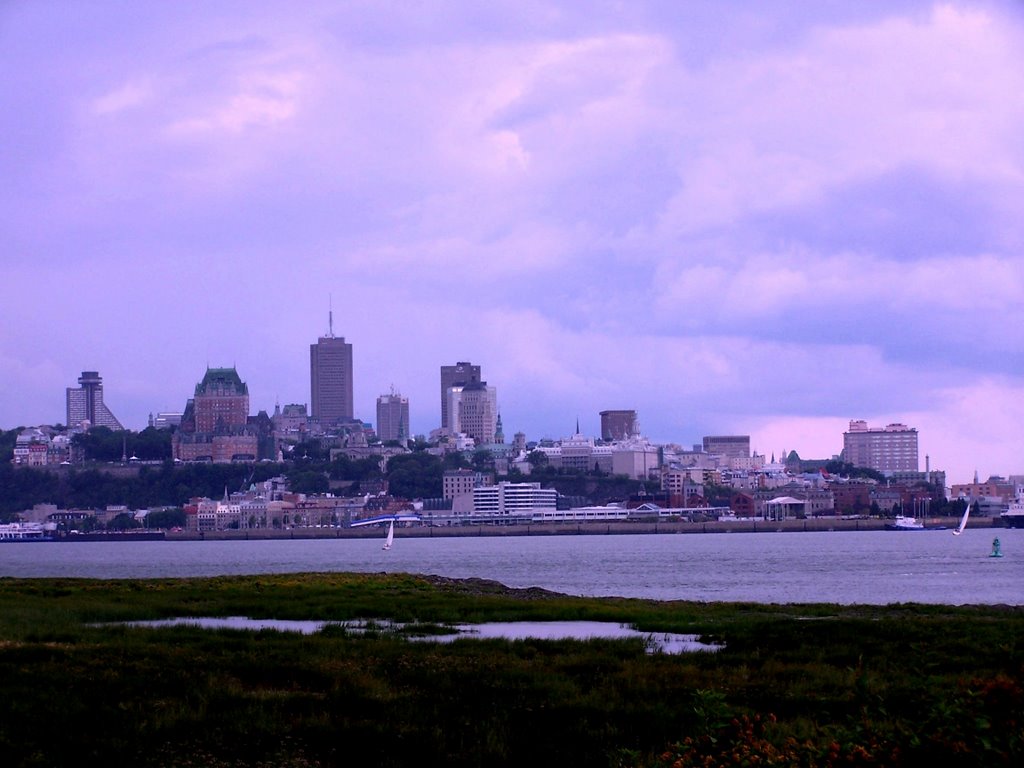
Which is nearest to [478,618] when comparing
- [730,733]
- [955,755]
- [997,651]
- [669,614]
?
[669,614]

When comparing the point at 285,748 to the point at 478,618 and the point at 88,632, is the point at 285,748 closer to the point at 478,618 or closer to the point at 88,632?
the point at 88,632

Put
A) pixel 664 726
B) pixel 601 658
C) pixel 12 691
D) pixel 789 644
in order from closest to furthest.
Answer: pixel 664 726 < pixel 12 691 < pixel 601 658 < pixel 789 644

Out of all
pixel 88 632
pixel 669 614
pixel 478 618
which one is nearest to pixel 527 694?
pixel 88 632

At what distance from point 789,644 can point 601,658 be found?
4046 millimetres

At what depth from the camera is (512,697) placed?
1536 cm

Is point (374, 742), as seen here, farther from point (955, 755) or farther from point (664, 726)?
point (955, 755)

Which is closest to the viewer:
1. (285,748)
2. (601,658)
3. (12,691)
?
(285,748)

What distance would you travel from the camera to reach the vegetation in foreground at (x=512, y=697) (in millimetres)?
10406

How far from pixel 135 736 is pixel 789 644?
452 inches

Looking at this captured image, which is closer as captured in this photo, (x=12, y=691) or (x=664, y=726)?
(x=664, y=726)

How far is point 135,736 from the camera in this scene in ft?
42.5

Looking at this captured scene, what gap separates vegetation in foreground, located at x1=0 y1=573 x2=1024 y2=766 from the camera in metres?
10.4

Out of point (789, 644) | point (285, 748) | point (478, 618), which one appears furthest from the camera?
point (478, 618)

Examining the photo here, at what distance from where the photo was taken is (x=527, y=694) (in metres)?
15.5
